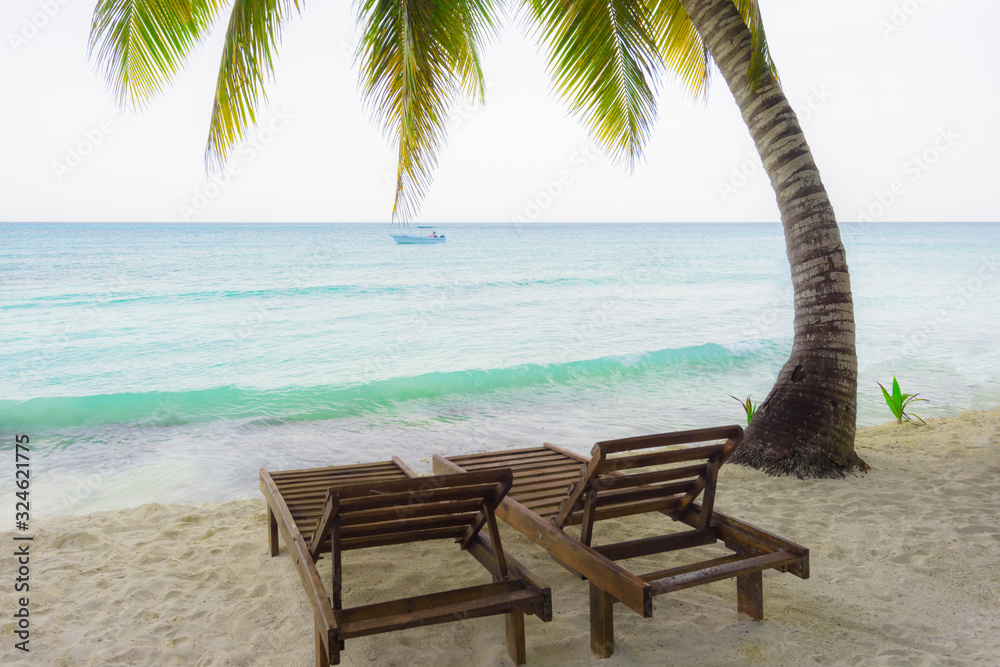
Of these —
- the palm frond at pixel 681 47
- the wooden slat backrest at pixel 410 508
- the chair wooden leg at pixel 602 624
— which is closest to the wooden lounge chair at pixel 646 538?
the chair wooden leg at pixel 602 624

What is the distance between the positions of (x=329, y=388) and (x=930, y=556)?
8.64 m

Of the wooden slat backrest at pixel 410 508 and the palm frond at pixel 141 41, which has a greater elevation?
the palm frond at pixel 141 41

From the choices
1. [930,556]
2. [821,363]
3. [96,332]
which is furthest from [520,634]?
[96,332]

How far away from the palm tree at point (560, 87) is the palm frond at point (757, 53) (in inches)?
0.6

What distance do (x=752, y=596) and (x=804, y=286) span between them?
116 inches

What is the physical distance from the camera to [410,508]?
267cm

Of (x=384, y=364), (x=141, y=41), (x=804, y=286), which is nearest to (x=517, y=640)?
(x=804, y=286)

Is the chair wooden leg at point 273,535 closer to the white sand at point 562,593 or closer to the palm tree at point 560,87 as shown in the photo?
the white sand at point 562,593

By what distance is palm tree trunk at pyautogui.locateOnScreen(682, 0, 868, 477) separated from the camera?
4.93 metres

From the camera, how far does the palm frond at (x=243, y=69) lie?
4895 millimetres

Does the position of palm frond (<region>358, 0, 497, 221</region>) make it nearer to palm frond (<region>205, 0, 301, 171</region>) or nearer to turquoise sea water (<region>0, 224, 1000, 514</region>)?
palm frond (<region>205, 0, 301, 171</region>)

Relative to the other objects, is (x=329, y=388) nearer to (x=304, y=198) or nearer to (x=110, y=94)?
(x=110, y=94)

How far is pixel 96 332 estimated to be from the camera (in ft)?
50.0

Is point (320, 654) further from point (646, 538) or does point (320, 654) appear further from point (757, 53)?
point (757, 53)
